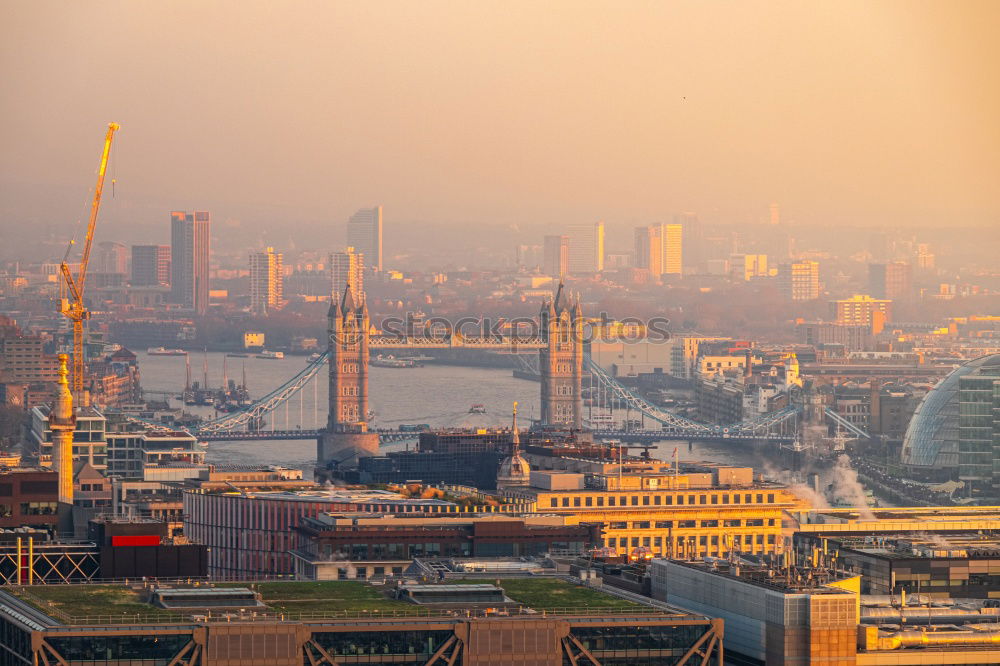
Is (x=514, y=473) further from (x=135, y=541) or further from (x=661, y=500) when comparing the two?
(x=135, y=541)

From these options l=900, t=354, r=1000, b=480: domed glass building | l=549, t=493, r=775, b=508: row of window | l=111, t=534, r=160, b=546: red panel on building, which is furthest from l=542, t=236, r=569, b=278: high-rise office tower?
l=111, t=534, r=160, b=546: red panel on building

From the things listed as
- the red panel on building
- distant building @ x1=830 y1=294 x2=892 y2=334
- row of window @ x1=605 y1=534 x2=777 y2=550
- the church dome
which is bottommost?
row of window @ x1=605 y1=534 x2=777 y2=550

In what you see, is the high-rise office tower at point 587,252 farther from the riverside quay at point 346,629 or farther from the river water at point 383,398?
the riverside quay at point 346,629

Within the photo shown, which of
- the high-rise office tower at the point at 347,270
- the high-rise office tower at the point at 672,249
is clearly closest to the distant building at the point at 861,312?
the high-rise office tower at the point at 672,249

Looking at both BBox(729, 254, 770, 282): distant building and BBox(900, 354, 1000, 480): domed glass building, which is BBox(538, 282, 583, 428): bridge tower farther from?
BBox(729, 254, 770, 282): distant building

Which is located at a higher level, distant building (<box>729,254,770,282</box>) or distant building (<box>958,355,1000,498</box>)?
distant building (<box>729,254,770,282</box>)

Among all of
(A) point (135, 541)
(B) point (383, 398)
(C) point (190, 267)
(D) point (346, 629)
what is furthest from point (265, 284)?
(D) point (346, 629)

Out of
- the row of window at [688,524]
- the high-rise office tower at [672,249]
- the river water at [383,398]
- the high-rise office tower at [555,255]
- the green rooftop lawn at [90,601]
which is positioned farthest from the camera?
the high-rise office tower at [672,249]
